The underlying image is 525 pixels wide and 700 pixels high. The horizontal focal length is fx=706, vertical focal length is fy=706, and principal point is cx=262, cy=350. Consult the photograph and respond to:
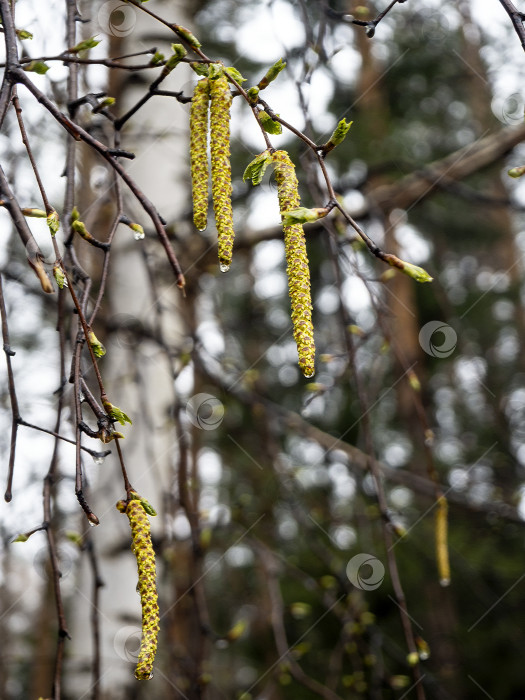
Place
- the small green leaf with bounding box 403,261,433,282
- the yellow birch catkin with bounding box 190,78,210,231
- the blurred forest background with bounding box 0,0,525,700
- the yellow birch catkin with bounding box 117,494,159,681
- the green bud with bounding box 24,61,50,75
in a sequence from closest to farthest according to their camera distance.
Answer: the yellow birch catkin with bounding box 117,494,159,681
the small green leaf with bounding box 403,261,433,282
the yellow birch catkin with bounding box 190,78,210,231
the green bud with bounding box 24,61,50,75
the blurred forest background with bounding box 0,0,525,700

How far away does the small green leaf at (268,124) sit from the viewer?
32.9 inches

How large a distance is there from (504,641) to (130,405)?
204 inches

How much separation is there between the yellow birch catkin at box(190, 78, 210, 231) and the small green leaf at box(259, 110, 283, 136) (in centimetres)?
A: 12

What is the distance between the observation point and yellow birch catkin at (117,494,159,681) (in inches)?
27.6

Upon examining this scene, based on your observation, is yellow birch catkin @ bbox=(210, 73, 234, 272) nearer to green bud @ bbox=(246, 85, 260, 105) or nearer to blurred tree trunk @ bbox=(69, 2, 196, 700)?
green bud @ bbox=(246, 85, 260, 105)

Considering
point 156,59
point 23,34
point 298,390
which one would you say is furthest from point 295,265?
point 298,390

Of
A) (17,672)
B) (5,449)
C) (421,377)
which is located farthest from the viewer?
(17,672)

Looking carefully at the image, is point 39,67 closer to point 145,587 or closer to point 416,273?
point 416,273

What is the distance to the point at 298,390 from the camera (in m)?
7.88

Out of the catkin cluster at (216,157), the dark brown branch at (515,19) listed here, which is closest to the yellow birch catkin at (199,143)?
the catkin cluster at (216,157)

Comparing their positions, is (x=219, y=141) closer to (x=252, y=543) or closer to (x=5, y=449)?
(x=252, y=543)

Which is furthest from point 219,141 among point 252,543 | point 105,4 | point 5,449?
point 5,449

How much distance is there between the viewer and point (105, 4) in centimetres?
315

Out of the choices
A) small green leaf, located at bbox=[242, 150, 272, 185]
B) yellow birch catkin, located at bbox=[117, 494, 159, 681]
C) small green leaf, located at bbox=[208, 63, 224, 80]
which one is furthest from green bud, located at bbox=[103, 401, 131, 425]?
small green leaf, located at bbox=[208, 63, 224, 80]
